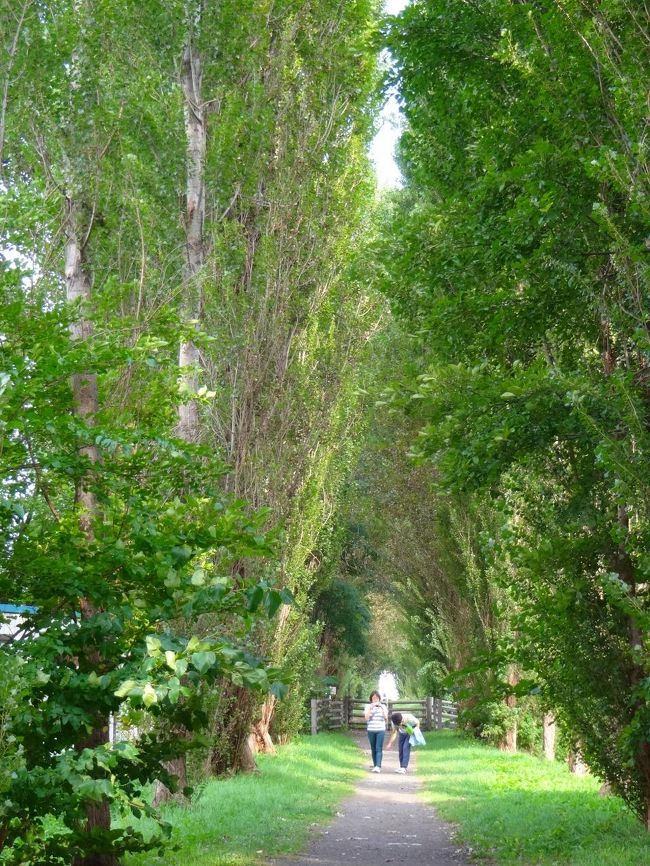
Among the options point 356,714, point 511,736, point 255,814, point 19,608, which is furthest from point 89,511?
point 356,714

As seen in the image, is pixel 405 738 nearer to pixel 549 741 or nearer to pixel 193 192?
pixel 549 741

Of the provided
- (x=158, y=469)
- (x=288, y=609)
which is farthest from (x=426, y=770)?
(x=158, y=469)

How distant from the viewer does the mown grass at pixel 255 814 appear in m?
9.22

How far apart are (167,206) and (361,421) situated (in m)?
9.76

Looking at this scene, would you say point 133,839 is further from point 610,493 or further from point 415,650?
point 415,650

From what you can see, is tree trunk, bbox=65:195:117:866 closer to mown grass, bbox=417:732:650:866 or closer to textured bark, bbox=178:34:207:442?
mown grass, bbox=417:732:650:866

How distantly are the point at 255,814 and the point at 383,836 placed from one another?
1503 millimetres

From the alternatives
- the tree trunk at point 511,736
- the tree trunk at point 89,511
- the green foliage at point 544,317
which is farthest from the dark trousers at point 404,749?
the tree trunk at point 89,511

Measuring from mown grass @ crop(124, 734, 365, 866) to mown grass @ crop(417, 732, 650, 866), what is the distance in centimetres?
176

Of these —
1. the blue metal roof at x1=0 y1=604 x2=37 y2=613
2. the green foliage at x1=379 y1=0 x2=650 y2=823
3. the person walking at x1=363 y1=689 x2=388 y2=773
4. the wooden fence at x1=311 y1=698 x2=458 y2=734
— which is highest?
the green foliage at x1=379 y1=0 x2=650 y2=823

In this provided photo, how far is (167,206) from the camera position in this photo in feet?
41.4

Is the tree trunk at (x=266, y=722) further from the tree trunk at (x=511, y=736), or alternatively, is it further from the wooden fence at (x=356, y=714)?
the wooden fence at (x=356, y=714)

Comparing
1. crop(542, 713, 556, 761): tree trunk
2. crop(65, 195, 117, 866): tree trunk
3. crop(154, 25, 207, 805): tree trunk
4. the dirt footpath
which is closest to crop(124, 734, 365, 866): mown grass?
the dirt footpath

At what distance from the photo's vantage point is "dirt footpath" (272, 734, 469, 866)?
394 inches
